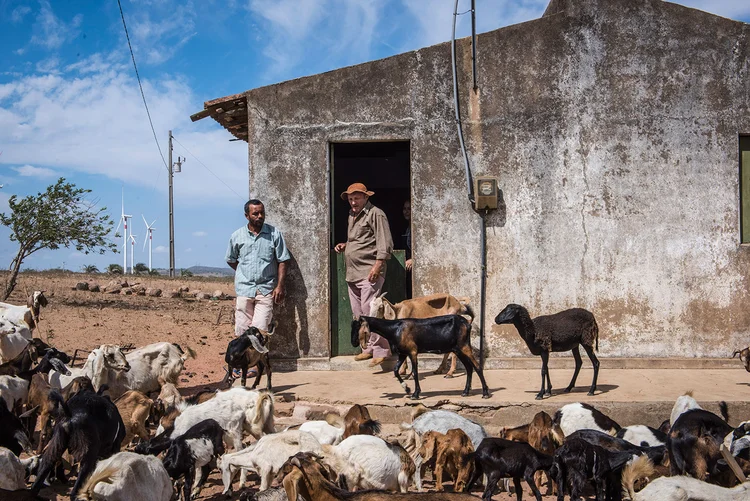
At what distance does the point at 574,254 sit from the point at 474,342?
1.69m

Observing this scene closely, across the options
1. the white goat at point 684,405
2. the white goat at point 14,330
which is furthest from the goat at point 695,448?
the white goat at point 14,330

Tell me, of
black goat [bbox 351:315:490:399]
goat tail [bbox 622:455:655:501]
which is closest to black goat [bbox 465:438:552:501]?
goat tail [bbox 622:455:655:501]

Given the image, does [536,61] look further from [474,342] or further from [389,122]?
[474,342]

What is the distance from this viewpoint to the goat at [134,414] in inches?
259

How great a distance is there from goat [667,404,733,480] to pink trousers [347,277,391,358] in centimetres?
422

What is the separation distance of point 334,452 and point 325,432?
0.72 metres

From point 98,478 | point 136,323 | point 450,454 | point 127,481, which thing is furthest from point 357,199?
point 136,323

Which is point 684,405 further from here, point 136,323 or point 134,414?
point 136,323

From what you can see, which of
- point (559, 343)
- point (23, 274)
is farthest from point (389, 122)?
point (23, 274)

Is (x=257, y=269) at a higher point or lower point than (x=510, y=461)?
higher

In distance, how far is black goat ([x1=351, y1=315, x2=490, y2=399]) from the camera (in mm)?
7695

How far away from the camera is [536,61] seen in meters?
9.66

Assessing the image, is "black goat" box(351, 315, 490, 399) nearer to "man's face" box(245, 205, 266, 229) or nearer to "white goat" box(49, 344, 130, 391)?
"man's face" box(245, 205, 266, 229)

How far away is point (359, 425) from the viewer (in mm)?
6297
